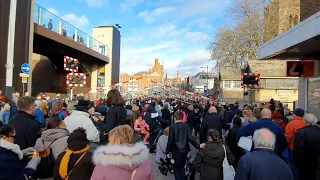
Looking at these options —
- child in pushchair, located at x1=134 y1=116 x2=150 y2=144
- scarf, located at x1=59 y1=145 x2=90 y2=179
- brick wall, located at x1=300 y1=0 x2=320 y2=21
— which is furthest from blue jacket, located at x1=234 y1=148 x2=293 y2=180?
brick wall, located at x1=300 y1=0 x2=320 y2=21

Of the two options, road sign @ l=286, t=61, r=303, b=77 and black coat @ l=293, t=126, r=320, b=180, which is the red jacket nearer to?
black coat @ l=293, t=126, r=320, b=180

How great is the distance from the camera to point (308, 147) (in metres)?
5.52

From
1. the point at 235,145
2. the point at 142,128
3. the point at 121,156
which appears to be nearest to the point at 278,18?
the point at 142,128

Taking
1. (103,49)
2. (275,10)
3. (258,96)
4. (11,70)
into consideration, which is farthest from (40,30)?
(258,96)

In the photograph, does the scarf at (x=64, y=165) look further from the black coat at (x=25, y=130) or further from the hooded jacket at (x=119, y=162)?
the black coat at (x=25, y=130)

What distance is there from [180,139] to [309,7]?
8.53 meters

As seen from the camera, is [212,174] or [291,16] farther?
[291,16]

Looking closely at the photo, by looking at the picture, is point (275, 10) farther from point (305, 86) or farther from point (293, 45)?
point (293, 45)

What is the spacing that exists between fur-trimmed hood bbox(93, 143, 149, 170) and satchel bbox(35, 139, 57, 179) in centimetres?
116

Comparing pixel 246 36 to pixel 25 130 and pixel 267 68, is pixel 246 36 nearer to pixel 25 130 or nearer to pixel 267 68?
pixel 267 68

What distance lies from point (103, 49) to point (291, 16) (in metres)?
21.9

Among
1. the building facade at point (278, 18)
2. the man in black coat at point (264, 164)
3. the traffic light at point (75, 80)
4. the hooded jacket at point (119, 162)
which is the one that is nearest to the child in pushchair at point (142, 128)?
the traffic light at point (75, 80)

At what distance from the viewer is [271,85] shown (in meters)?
41.8

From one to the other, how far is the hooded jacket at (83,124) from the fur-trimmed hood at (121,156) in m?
1.74
